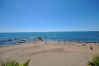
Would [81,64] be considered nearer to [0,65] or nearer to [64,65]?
[64,65]

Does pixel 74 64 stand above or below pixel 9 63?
below

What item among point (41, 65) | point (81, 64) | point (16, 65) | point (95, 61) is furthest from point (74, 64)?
point (16, 65)

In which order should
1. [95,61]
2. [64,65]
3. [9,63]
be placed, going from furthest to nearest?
[64,65]
[95,61]
[9,63]

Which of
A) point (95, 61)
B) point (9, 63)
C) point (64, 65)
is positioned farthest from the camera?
point (64, 65)

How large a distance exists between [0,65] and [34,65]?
870 centimetres

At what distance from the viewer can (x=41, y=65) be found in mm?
11906

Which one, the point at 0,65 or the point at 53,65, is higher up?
the point at 0,65

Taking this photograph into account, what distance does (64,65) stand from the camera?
38.8 ft

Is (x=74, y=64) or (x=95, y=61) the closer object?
(x=95, y=61)

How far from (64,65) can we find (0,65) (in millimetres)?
9057

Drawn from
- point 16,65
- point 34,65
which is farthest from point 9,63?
point 34,65

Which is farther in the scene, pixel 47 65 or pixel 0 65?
pixel 47 65

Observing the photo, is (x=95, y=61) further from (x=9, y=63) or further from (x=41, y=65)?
(x=41, y=65)

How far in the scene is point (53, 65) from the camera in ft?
38.9
